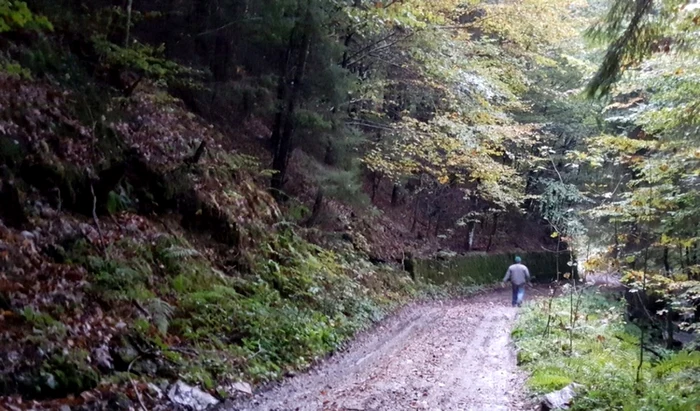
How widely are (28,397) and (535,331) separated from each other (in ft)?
35.1

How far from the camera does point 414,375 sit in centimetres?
941

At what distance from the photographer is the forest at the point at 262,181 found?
701 cm

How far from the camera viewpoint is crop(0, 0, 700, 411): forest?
7.01 meters

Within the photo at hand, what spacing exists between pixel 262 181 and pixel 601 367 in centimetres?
933

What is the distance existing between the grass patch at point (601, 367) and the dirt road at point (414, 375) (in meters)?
0.47

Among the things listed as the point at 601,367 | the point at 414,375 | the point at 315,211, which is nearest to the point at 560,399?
the point at 601,367

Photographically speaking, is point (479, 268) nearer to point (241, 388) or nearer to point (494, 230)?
point (494, 230)

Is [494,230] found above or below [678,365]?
below

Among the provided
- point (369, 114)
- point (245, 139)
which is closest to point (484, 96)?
point (369, 114)

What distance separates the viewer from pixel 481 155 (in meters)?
20.2

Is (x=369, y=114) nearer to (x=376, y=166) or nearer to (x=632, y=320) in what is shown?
(x=376, y=166)

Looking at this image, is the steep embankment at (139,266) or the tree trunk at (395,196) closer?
the steep embankment at (139,266)

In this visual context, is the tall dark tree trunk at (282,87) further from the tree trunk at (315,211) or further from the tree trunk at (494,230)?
the tree trunk at (494,230)

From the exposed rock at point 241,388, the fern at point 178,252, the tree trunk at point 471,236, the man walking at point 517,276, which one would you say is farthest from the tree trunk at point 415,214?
the exposed rock at point 241,388
